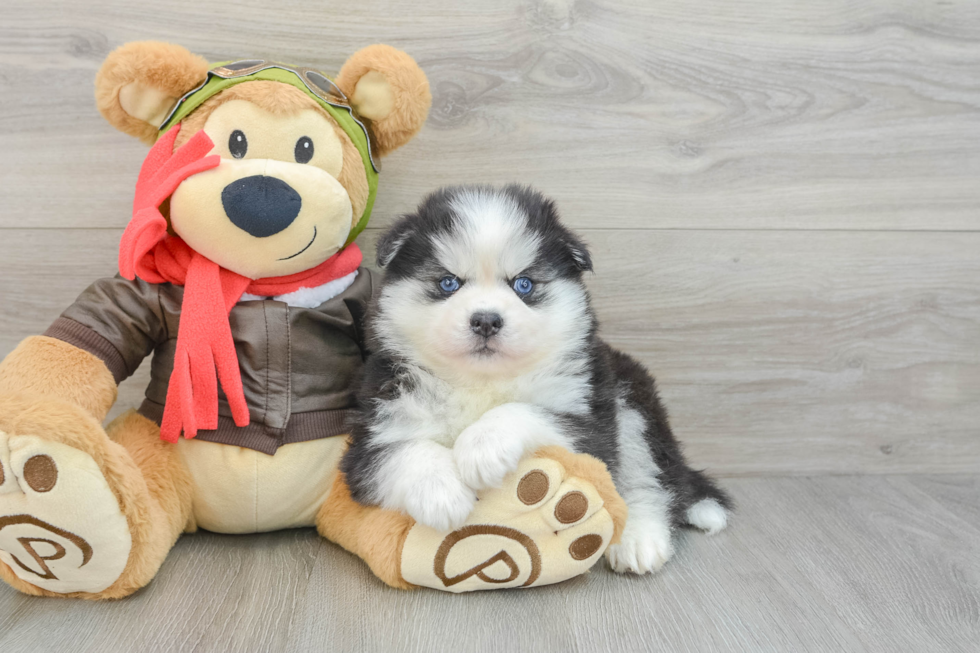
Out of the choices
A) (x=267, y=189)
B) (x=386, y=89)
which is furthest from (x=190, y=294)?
(x=386, y=89)

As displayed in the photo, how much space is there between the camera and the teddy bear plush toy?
4.34 feet

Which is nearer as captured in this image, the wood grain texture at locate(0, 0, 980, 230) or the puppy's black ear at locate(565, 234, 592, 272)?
the puppy's black ear at locate(565, 234, 592, 272)

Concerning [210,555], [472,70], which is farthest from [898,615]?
[472,70]

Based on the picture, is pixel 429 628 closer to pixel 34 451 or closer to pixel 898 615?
pixel 34 451

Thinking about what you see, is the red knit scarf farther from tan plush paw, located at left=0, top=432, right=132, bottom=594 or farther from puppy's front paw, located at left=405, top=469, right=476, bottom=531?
puppy's front paw, located at left=405, top=469, right=476, bottom=531

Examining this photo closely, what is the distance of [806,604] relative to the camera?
142cm

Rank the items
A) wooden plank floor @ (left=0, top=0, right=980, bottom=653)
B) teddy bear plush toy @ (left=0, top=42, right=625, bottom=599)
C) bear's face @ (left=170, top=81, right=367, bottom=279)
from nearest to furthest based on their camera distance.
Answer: teddy bear plush toy @ (left=0, top=42, right=625, bottom=599) < bear's face @ (left=170, top=81, right=367, bottom=279) < wooden plank floor @ (left=0, top=0, right=980, bottom=653)

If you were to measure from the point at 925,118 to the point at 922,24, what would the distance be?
0.26 meters

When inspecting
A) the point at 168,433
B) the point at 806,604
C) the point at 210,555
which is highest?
the point at 168,433

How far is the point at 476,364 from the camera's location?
1368mm

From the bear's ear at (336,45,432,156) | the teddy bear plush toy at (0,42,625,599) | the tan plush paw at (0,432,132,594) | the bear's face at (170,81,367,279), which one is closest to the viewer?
the tan plush paw at (0,432,132,594)

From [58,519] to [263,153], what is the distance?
798 millimetres

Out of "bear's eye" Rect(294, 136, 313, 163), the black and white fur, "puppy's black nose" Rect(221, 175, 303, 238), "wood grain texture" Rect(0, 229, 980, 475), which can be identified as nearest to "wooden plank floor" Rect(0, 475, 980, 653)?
the black and white fur

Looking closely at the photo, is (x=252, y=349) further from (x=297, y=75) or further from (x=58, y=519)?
(x=297, y=75)
